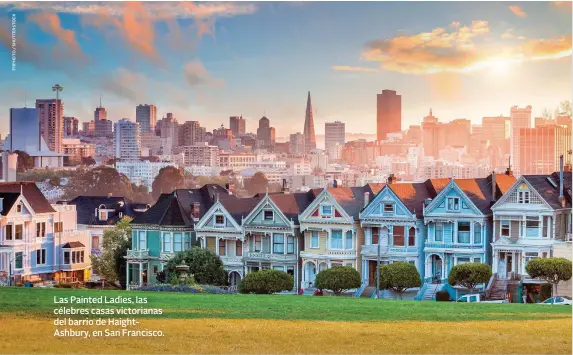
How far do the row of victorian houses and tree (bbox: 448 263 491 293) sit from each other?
4.32ft

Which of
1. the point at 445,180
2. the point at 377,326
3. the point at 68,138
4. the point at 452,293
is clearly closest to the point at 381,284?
the point at 452,293

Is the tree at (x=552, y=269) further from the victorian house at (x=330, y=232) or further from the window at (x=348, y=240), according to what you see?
the window at (x=348, y=240)

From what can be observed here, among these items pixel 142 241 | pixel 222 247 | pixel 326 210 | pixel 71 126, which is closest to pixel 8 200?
pixel 142 241

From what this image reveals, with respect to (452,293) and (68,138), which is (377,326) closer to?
(452,293)

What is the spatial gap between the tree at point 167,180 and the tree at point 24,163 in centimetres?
1358

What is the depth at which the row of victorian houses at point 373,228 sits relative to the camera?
43.2 meters

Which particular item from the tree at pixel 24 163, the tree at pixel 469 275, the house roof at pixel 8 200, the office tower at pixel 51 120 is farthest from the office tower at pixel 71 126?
the tree at pixel 469 275

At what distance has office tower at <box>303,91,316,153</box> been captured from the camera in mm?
48719

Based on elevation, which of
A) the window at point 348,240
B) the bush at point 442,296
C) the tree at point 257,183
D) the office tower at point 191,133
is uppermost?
the office tower at point 191,133

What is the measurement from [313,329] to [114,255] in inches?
1111

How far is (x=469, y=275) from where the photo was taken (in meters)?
A: 42.0

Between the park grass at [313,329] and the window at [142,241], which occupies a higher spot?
the window at [142,241]

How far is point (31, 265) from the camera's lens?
54.1 metres

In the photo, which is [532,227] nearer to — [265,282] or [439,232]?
[439,232]
